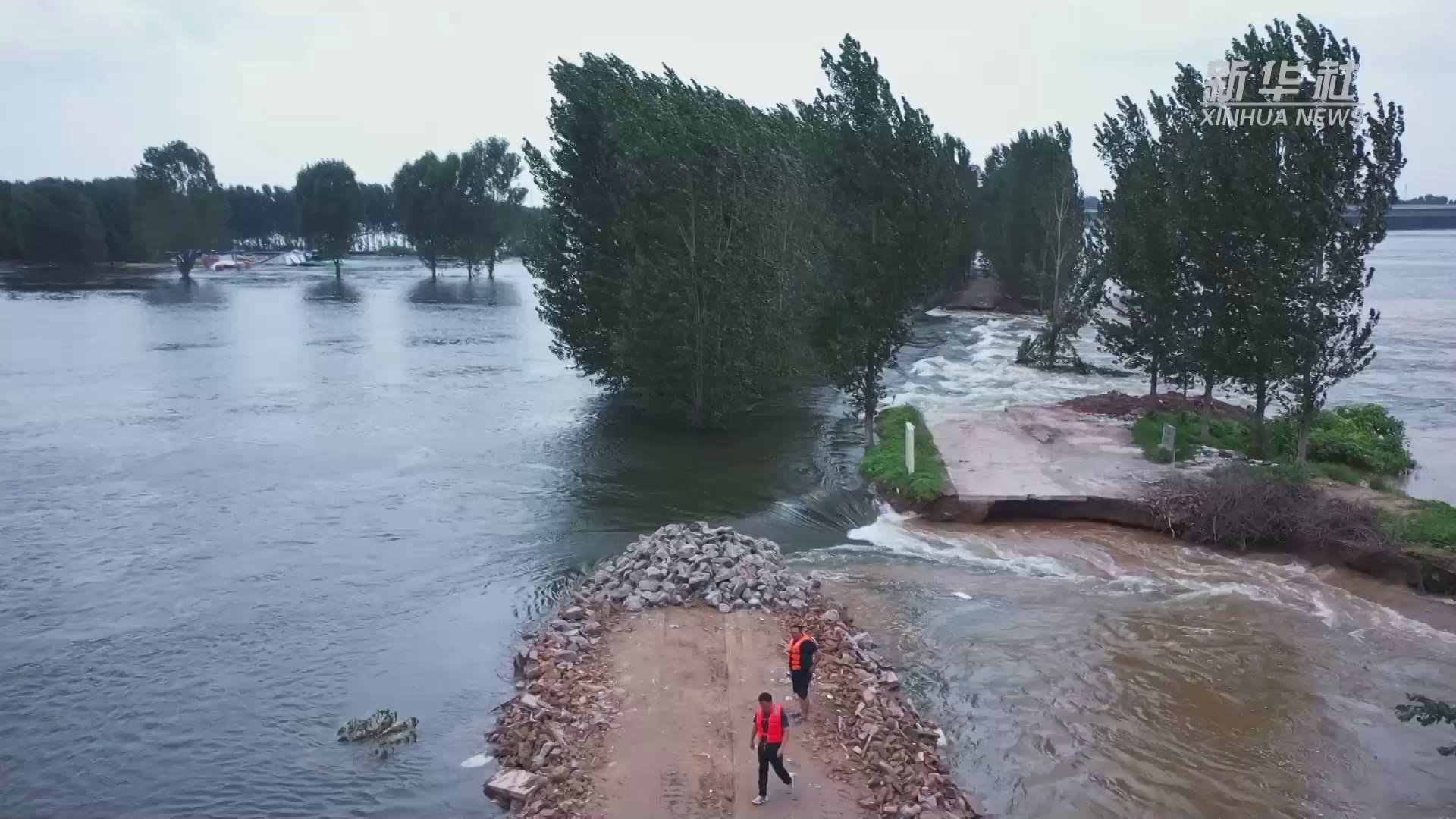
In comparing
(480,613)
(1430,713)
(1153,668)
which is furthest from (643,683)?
(1430,713)

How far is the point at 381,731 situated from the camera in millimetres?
13773

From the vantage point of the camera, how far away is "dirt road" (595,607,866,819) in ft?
37.5

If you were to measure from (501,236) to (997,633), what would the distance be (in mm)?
115818

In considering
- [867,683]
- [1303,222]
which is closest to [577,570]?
[867,683]

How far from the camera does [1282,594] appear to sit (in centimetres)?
1859

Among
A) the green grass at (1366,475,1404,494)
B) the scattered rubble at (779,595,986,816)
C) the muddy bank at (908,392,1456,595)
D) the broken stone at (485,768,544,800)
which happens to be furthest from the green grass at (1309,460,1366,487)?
the broken stone at (485,768,544,800)

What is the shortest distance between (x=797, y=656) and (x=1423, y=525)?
44.3 feet

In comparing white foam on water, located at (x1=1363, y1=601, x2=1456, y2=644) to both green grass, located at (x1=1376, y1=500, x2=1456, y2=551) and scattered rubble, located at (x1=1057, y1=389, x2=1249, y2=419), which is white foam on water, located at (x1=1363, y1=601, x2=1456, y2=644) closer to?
green grass, located at (x1=1376, y1=500, x2=1456, y2=551)

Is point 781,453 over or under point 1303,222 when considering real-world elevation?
under

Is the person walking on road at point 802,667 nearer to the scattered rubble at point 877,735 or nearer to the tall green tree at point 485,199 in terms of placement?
the scattered rubble at point 877,735

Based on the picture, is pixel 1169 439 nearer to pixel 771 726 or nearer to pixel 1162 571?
pixel 1162 571

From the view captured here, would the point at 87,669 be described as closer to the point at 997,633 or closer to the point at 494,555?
the point at 494,555

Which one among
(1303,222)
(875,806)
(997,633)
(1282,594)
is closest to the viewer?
(875,806)

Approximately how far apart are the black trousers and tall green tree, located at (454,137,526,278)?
11378 cm
